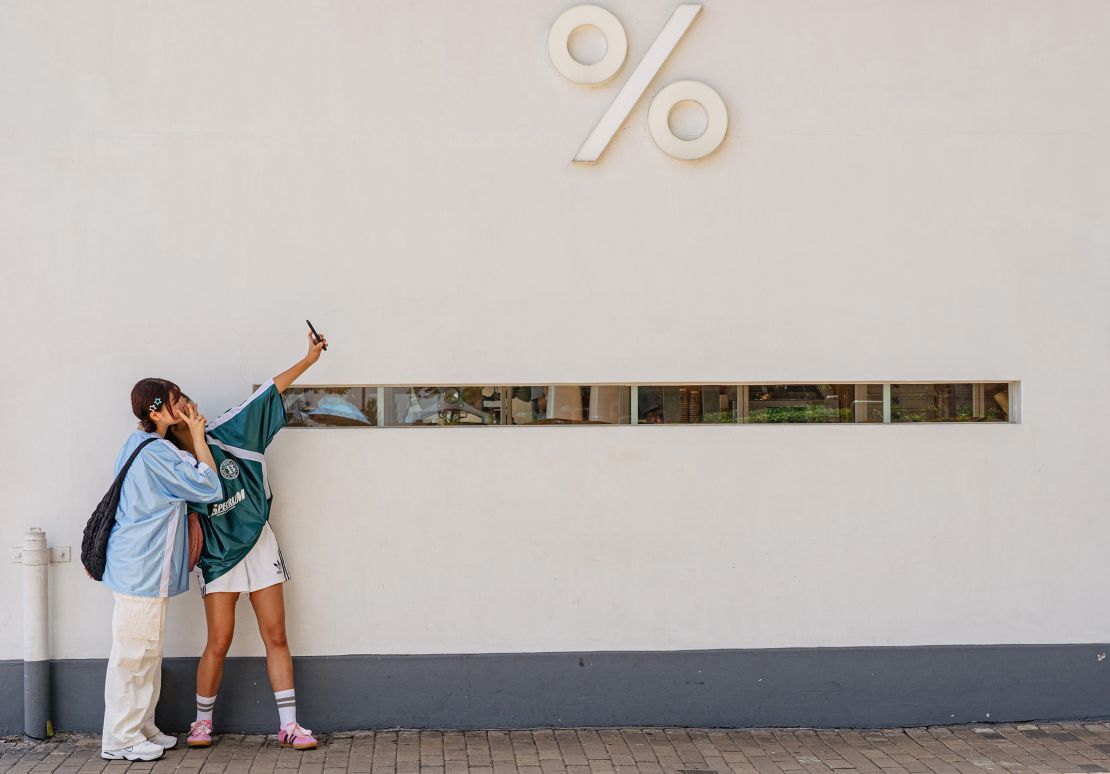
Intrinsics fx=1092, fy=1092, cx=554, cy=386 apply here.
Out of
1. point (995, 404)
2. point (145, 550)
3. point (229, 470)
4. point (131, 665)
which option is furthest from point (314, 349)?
point (995, 404)

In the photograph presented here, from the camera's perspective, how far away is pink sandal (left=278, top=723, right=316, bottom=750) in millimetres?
5547

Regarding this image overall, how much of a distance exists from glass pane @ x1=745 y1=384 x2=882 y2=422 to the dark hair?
3.00 metres

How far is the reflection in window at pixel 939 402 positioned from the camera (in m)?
6.03

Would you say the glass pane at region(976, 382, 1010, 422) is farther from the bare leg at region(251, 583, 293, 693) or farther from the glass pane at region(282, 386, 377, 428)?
the bare leg at region(251, 583, 293, 693)

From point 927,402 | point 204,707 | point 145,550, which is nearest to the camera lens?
point 145,550

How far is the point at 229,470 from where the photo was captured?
5477 millimetres

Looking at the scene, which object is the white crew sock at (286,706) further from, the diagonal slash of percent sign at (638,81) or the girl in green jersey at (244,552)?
the diagonal slash of percent sign at (638,81)

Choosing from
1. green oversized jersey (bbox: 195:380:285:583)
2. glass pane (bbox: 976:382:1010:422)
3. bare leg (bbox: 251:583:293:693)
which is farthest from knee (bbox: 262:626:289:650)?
glass pane (bbox: 976:382:1010:422)

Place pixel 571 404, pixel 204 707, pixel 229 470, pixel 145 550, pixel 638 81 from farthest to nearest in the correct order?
pixel 571 404
pixel 638 81
pixel 204 707
pixel 229 470
pixel 145 550

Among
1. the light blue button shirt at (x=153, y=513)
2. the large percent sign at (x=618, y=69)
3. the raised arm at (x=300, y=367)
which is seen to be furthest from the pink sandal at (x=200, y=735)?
the large percent sign at (x=618, y=69)

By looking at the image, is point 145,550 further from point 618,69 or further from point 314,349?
point 618,69

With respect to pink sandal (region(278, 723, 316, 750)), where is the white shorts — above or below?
above

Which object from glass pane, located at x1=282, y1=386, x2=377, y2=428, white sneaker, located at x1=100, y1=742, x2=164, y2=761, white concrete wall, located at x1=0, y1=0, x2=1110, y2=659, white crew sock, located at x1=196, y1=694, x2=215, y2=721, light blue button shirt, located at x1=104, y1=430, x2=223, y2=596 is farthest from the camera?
glass pane, located at x1=282, y1=386, x2=377, y2=428

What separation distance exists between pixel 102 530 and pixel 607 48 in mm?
3550
